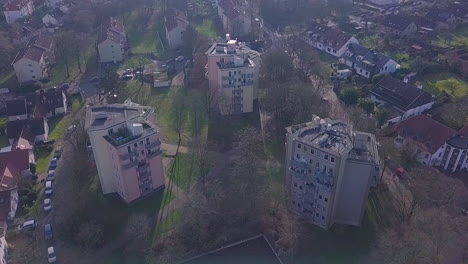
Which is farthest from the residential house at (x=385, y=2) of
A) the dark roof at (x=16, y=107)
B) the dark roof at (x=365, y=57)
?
the dark roof at (x=16, y=107)

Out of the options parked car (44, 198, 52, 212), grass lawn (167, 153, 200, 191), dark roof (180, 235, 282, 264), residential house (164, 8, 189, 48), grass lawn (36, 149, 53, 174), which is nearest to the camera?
dark roof (180, 235, 282, 264)

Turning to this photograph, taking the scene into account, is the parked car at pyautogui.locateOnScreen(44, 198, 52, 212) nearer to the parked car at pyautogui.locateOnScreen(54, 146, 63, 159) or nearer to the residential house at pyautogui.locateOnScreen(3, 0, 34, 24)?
the parked car at pyautogui.locateOnScreen(54, 146, 63, 159)

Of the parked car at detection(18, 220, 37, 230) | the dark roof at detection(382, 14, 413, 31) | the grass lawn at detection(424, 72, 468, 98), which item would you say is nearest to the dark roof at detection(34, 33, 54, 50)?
the parked car at detection(18, 220, 37, 230)

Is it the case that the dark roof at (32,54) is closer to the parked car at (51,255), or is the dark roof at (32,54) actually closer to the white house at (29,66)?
the white house at (29,66)

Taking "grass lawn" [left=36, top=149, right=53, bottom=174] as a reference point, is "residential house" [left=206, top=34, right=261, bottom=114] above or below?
above

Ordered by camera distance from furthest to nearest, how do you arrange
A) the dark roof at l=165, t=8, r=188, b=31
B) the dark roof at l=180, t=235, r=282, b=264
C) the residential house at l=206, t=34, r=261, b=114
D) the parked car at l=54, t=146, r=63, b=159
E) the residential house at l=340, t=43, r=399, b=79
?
the dark roof at l=165, t=8, r=188, b=31
the residential house at l=340, t=43, r=399, b=79
the residential house at l=206, t=34, r=261, b=114
the parked car at l=54, t=146, r=63, b=159
the dark roof at l=180, t=235, r=282, b=264

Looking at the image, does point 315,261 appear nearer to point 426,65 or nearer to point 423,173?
point 423,173

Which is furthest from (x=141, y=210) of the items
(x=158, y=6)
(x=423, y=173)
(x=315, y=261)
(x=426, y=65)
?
(x=158, y=6)
